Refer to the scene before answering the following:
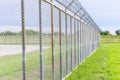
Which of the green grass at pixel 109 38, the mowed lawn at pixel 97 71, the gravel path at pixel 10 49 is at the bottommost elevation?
the mowed lawn at pixel 97 71

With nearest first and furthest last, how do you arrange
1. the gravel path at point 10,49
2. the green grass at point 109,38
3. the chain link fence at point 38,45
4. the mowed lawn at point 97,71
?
the gravel path at point 10,49 < the chain link fence at point 38,45 < the mowed lawn at point 97,71 < the green grass at point 109,38

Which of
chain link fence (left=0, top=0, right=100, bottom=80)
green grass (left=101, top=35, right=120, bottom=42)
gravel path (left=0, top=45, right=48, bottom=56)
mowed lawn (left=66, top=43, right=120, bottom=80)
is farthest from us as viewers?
green grass (left=101, top=35, right=120, bottom=42)

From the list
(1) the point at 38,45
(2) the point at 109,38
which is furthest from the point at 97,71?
(2) the point at 109,38

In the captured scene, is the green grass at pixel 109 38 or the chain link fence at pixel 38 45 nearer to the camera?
the chain link fence at pixel 38 45

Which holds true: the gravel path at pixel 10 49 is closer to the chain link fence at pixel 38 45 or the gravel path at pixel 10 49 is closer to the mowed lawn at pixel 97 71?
the chain link fence at pixel 38 45

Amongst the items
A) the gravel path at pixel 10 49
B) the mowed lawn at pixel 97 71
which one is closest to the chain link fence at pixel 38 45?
the gravel path at pixel 10 49

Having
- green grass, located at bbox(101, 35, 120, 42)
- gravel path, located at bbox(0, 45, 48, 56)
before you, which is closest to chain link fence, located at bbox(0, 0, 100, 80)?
gravel path, located at bbox(0, 45, 48, 56)

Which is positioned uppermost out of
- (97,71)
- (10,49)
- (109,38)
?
(109,38)

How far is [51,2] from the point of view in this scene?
29.6 feet

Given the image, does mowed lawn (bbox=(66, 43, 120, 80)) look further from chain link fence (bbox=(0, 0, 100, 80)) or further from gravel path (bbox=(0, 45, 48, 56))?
gravel path (bbox=(0, 45, 48, 56))

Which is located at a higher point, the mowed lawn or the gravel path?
the gravel path

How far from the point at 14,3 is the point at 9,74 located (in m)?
1.81

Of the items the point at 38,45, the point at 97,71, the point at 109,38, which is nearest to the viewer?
the point at 38,45

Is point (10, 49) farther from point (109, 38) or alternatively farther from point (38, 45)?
point (109, 38)
